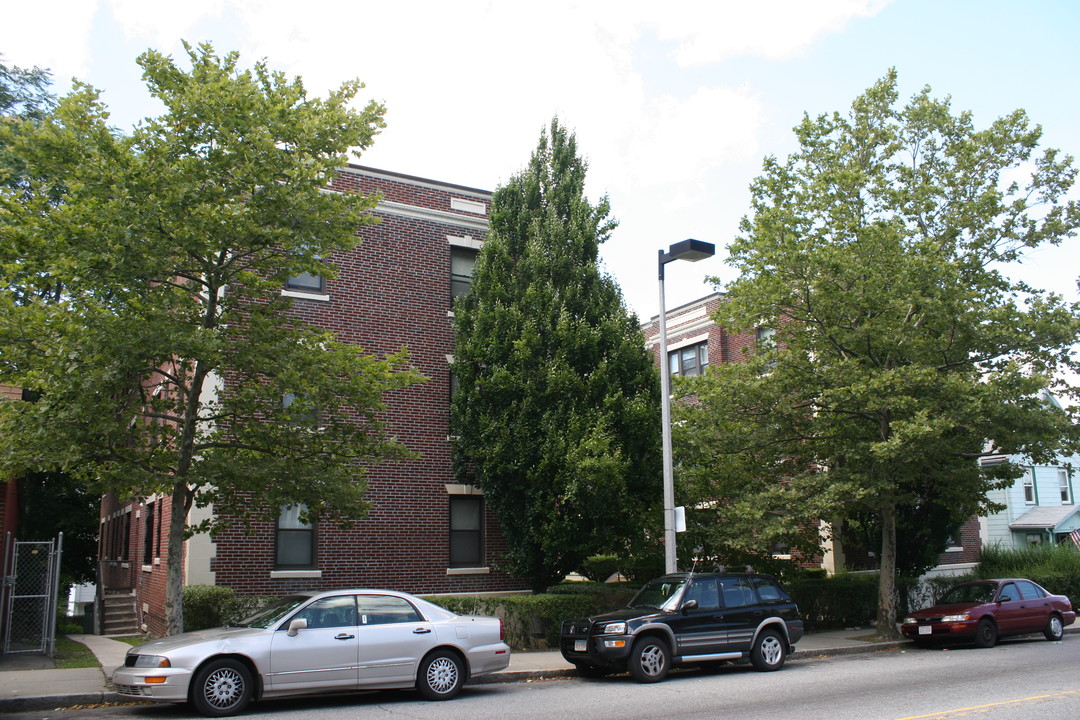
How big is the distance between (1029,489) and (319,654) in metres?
34.7

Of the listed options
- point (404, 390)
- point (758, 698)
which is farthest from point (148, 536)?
point (758, 698)

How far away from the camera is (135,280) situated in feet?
39.6

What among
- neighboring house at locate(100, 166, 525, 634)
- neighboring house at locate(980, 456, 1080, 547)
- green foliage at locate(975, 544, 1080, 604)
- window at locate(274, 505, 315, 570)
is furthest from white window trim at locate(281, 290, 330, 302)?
neighboring house at locate(980, 456, 1080, 547)

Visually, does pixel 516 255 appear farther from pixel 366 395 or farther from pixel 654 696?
pixel 654 696

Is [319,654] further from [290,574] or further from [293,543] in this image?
[293,543]

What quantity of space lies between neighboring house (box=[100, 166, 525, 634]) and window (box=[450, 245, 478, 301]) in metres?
0.03

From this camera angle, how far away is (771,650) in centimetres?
1442

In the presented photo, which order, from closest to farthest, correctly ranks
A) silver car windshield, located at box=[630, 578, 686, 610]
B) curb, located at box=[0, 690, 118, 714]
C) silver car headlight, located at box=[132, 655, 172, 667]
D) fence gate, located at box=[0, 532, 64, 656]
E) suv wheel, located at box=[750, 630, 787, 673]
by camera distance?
silver car headlight, located at box=[132, 655, 172, 667] → curb, located at box=[0, 690, 118, 714] → silver car windshield, located at box=[630, 578, 686, 610] → suv wheel, located at box=[750, 630, 787, 673] → fence gate, located at box=[0, 532, 64, 656]

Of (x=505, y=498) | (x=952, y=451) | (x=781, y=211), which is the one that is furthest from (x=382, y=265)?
(x=952, y=451)

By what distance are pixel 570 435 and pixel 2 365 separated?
376 inches

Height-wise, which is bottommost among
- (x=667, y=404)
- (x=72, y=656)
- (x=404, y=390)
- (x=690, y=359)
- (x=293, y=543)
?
(x=72, y=656)

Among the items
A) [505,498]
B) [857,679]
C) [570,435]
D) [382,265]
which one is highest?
[382,265]

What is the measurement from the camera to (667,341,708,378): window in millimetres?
31336

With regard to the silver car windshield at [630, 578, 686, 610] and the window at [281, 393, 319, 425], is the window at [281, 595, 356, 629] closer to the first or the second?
the window at [281, 393, 319, 425]
